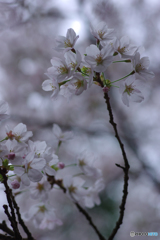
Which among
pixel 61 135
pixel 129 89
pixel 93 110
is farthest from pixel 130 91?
pixel 93 110

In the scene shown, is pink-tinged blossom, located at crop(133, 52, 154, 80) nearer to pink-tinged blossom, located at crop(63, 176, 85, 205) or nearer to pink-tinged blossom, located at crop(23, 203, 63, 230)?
pink-tinged blossom, located at crop(63, 176, 85, 205)

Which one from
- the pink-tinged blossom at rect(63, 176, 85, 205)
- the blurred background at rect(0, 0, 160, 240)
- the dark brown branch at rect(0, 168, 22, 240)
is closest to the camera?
the dark brown branch at rect(0, 168, 22, 240)

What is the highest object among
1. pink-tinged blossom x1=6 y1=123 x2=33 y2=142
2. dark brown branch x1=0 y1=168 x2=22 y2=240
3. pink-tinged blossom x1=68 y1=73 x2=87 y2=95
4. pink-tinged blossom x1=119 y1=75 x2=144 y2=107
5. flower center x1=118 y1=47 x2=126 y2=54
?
flower center x1=118 y1=47 x2=126 y2=54

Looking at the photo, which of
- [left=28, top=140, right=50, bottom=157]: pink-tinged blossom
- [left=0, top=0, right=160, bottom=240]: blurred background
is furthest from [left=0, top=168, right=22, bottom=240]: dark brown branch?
[left=0, top=0, right=160, bottom=240]: blurred background

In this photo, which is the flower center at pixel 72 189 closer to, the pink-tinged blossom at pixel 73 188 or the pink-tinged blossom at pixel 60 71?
the pink-tinged blossom at pixel 73 188

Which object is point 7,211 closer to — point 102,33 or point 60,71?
point 60,71

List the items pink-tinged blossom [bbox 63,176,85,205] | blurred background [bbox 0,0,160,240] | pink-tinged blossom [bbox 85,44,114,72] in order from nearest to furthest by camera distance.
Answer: pink-tinged blossom [bbox 85,44,114,72], pink-tinged blossom [bbox 63,176,85,205], blurred background [bbox 0,0,160,240]

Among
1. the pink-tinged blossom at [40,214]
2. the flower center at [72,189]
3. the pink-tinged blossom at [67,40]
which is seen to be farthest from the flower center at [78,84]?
the pink-tinged blossom at [40,214]
